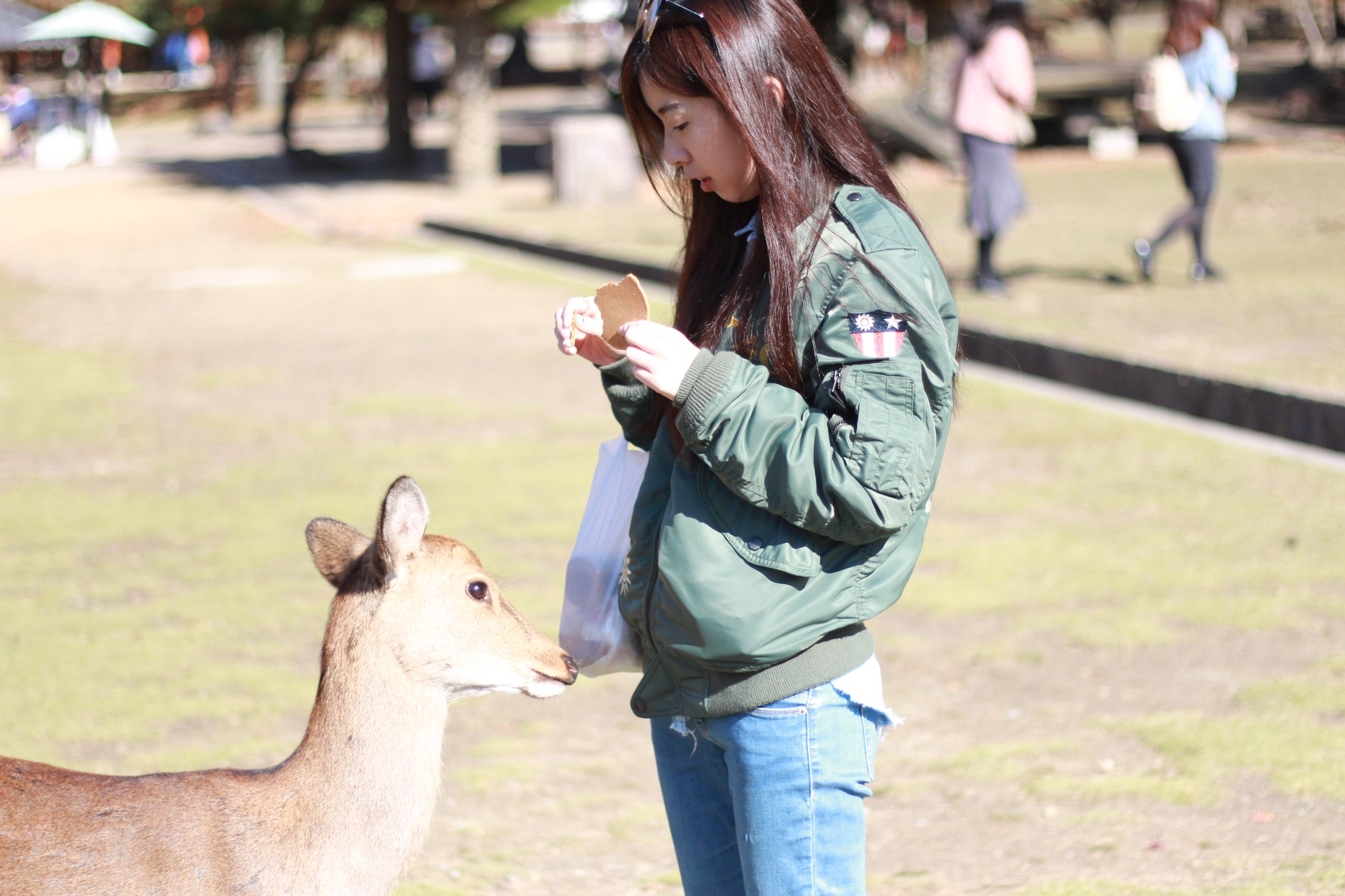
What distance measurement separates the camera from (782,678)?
232 centimetres

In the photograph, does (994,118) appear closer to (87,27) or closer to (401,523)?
(401,523)

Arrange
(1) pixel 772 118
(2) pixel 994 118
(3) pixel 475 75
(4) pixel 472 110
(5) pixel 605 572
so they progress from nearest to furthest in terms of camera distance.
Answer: (1) pixel 772 118 < (5) pixel 605 572 < (2) pixel 994 118 < (3) pixel 475 75 < (4) pixel 472 110

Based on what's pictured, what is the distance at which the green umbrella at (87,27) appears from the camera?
3183 centimetres

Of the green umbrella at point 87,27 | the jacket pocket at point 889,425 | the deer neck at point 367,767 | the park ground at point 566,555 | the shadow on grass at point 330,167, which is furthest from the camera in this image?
the green umbrella at point 87,27

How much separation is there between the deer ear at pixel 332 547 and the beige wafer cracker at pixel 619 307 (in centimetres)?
65

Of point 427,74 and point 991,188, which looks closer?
point 991,188

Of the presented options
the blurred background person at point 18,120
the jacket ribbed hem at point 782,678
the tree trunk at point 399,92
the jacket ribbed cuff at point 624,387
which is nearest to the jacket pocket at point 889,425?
the jacket ribbed hem at point 782,678

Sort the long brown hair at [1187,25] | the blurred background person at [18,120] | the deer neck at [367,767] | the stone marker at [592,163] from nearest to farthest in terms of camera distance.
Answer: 1. the deer neck at [367,767]
2. the long brown hair at [1187,25]
3. the stone marker at [592,163]
4. the blurred background person at [18,120]

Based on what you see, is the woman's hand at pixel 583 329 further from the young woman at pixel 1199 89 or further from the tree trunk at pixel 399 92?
the tree trunk at pixel 399 92

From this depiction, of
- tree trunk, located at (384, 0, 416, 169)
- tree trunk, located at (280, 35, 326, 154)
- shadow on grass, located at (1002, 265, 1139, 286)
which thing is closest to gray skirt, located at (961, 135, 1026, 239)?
shadow on grass, located at (1002, 265, 1139, 286)

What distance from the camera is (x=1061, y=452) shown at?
300 inches

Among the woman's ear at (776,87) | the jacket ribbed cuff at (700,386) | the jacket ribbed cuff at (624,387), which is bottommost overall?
the jacket ribbed cuff at (624,387)

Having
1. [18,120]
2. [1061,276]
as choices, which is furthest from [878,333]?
[18,120]

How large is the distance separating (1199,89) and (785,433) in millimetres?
9835
